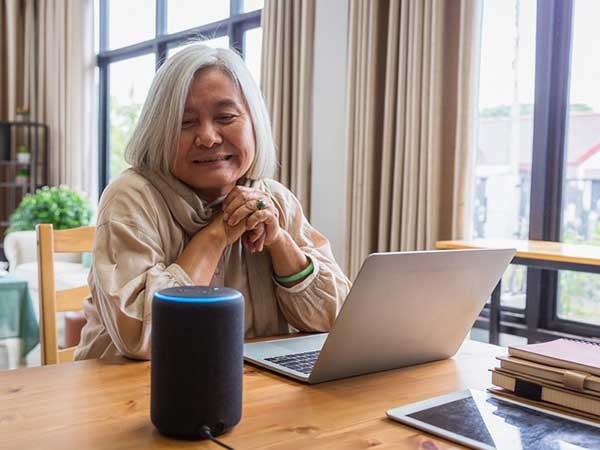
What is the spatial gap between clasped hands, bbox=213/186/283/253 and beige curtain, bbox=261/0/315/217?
2.38 metres

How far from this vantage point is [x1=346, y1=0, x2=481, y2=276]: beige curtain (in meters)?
2.89

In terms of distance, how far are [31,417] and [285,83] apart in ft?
10.4

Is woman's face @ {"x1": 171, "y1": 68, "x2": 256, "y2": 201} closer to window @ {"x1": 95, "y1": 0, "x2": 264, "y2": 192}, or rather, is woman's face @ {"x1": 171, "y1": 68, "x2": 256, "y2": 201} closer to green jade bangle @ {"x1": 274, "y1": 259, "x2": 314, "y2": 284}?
green jade bangle @ {"x1": 274, "y1": 259, "x2": 314, "y2": 284}

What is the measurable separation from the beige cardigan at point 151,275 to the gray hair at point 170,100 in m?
0.05

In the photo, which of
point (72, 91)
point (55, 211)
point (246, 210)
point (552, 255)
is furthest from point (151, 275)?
point (72, 91)

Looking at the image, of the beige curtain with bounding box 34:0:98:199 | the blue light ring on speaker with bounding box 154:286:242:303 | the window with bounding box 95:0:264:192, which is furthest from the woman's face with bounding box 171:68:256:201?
the beige curtain with bounding box 34:0:98:199

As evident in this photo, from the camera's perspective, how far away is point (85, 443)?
72 centimetres

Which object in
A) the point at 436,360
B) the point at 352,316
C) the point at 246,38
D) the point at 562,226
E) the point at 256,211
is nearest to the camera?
the point at 352,316

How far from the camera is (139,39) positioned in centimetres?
574

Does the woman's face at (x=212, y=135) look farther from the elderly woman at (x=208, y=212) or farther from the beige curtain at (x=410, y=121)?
the beige curtain at (x=410, y=121)

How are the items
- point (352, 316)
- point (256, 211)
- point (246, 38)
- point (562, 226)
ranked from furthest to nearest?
1. point (246, 38)
2. point (562, 226)
3. point (256, 211)
4. point (352, 316)

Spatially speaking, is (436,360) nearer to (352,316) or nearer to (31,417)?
(352,316)

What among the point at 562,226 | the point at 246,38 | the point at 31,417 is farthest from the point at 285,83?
the point at 31,417

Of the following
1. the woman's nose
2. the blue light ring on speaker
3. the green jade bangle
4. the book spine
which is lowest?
the book spine
